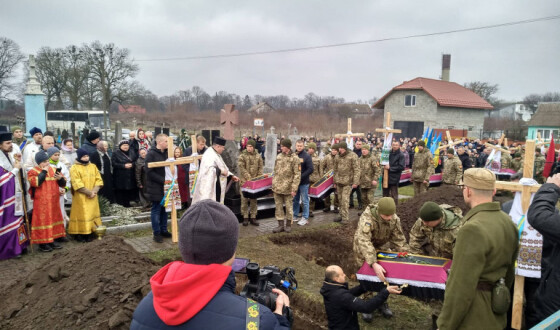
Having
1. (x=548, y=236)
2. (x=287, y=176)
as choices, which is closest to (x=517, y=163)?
(x=287, y=176)

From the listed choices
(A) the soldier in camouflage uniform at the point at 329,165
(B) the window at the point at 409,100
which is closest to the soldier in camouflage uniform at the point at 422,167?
(A) the soldier in camouflage uniform at the point at 329,165

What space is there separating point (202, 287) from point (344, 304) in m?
2.30

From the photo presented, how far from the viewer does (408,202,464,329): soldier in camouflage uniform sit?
4.10 meters

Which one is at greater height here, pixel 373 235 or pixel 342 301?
pixel 373 235

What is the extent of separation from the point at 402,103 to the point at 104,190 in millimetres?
31949

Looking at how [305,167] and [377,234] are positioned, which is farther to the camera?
[305,167]

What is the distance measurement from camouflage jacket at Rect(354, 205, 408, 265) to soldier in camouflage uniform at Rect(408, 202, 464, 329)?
222 mm

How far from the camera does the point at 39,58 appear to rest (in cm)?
3522

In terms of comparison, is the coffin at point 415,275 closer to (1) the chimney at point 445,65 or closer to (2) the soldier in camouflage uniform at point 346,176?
(2) the soldier in camouflage uniform at point 346,176

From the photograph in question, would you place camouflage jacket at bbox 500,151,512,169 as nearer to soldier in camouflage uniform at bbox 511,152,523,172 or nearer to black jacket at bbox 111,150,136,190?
soldier in camouflage uniform at bbox 511,152,523,172

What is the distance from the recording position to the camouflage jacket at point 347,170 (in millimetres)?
8945

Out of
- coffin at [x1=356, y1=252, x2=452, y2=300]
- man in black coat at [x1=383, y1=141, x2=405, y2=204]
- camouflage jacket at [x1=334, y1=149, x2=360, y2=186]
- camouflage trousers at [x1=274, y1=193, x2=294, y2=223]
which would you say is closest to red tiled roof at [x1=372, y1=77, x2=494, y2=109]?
man in black coat at [x1=383, y1=141, x2=405, y2=204]

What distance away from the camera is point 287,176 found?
8062 millimetres

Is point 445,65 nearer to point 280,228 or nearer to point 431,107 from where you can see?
point 431,107
